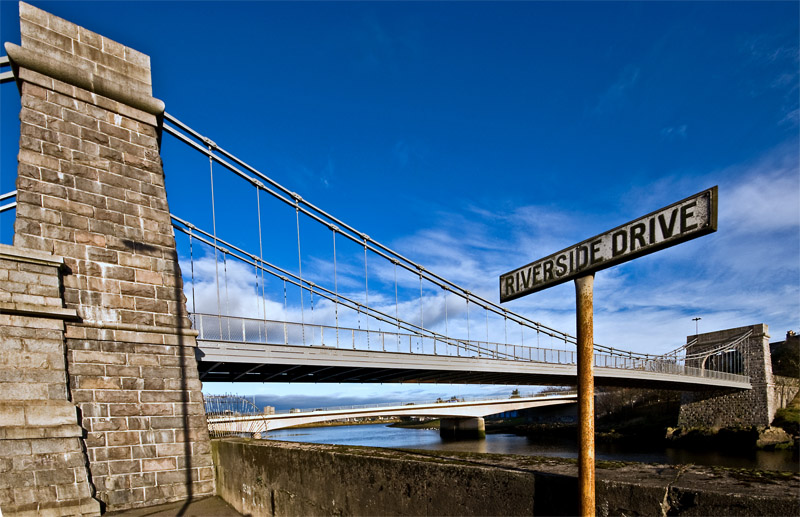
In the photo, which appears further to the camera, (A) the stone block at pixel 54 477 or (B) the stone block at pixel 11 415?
(A) the stone block at pixel 54 477

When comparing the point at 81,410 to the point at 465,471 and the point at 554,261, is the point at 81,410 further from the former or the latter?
the point at 554,261

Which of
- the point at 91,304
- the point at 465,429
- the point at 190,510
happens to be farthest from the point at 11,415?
the point at 465,429

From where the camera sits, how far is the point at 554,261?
273cm

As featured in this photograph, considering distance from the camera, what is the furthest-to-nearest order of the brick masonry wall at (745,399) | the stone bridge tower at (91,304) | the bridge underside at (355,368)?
the brick masonry wall at (745,399) < the bridge underside at (355,368) < the stone bridge tower at (91,304)

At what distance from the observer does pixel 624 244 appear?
2314 mm

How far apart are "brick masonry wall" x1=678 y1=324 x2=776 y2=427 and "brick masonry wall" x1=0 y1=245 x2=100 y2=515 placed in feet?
126

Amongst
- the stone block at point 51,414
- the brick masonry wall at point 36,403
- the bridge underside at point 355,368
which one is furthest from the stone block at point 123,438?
the bridge underside at point 355,368

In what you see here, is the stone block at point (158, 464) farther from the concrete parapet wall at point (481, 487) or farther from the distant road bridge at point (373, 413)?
the distant road bridge at point (373, 413)

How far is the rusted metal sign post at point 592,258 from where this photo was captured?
6.60ft

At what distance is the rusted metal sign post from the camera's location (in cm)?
201

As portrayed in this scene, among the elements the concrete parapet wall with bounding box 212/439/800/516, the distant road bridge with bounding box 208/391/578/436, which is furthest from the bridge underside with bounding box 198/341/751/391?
the concrete parapet wall with bounding box 212/439/800/516

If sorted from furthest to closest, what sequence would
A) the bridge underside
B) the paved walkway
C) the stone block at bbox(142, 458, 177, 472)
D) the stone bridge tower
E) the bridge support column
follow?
the bridge support column < the bridge underside < the stone block at bbox(142, 458, 177, 472) < the paved walkway < the stone bridge tower

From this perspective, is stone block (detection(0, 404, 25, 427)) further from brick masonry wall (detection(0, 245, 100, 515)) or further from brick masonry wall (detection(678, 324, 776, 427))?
brick masonry wall (detection(678, 324, 776, 427))

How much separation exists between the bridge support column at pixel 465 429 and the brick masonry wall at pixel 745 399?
1678cm
